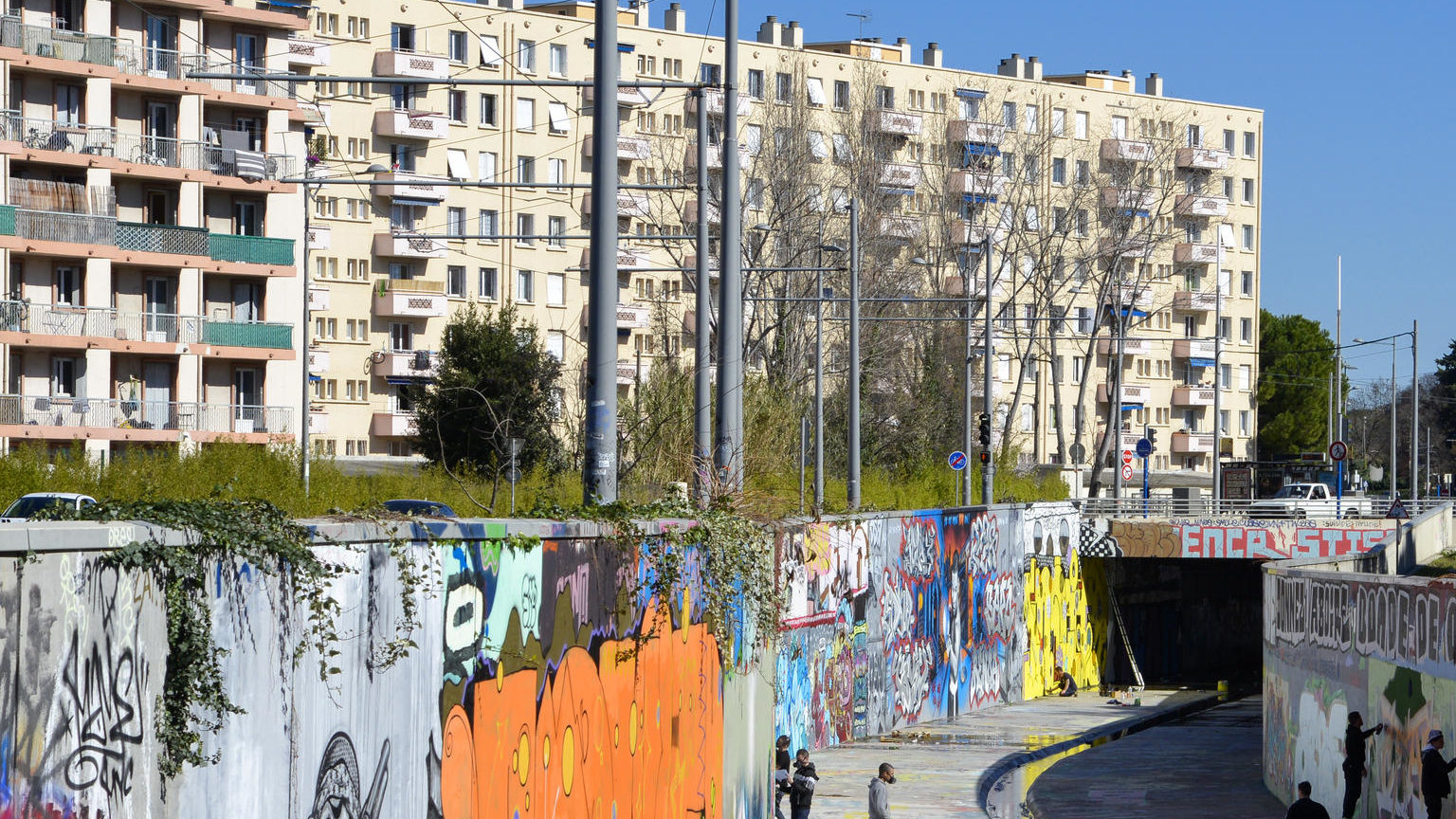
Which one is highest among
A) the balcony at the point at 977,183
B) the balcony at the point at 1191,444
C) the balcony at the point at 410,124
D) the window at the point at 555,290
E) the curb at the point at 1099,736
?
the balcony at the point at 410,124

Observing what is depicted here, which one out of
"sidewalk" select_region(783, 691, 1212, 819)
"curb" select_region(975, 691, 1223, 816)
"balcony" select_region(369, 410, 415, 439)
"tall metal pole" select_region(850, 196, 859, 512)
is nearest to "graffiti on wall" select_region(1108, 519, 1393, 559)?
"curb" select_region(975, 691, 1223, 816)

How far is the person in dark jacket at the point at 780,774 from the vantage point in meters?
22.6

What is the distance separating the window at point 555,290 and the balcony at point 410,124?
873 cm

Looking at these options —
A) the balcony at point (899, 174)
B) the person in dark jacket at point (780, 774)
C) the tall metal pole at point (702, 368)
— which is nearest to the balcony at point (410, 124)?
the balcony at point (899, 174)

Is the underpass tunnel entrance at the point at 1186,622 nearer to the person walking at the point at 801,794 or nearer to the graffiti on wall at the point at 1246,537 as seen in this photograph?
the graffiti on wall at the point at 1246,537

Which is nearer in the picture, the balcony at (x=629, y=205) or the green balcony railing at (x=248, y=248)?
the green balcony railing at (x=248, y=248)

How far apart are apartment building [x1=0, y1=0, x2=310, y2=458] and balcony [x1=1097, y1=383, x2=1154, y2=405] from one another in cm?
5435

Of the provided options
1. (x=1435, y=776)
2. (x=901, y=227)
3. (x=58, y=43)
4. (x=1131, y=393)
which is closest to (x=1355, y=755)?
(x=1435, y=776)

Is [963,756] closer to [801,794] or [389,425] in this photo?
[801,794]

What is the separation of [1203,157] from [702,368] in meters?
82.7

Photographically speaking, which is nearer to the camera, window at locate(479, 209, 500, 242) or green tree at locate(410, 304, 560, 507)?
green tree at locate(410, 304, 560, 507)

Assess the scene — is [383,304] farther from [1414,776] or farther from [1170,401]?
[1414,776]

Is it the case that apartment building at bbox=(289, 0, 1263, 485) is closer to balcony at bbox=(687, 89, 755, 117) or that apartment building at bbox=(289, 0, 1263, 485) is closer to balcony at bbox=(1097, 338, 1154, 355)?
balcony at bbox=(687, 89, 755, 117)

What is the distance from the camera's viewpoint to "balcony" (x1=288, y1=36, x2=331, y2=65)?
233ft
